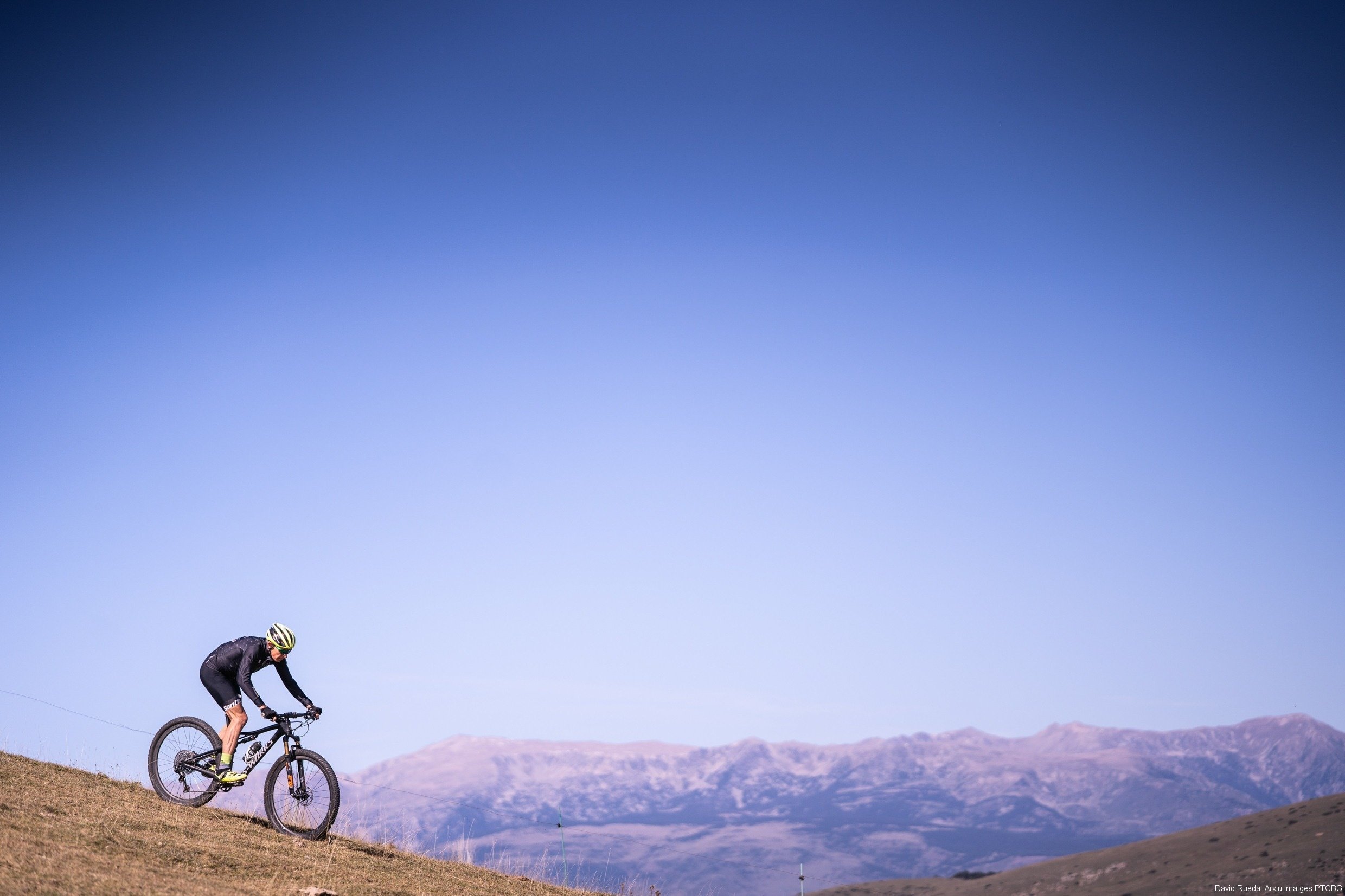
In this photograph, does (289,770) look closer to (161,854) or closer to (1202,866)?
(161,854)

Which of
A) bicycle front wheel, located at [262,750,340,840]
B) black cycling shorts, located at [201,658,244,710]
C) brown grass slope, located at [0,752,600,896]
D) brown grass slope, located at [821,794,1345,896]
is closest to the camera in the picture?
brown grass slope, located at [0,752,600,896]

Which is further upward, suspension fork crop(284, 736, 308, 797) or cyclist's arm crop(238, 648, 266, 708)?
cyclist's arm crop(238, 648, 266, 708)

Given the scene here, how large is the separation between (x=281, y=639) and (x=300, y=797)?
240cm

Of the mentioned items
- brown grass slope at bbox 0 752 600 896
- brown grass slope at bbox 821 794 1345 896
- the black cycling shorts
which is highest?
the black cycling shorts

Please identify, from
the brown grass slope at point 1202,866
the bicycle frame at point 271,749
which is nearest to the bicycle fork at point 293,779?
the bicycle frame at point 271,749

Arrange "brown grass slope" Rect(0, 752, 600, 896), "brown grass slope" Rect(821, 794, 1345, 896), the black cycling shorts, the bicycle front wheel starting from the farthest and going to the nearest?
1. "brown grass slope" Rect(821, 794, 1345, 896)
2. the black cycling shorts
3. the bicycle front wheel
4. "brown grass slope" Rect(0, 752, 600, 896)

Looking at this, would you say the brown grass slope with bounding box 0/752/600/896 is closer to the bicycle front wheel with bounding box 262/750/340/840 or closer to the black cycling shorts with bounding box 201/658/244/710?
the bicycle front wheel with bounding box 262/750/340/840

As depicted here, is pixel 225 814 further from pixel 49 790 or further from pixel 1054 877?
pixel 1054 877

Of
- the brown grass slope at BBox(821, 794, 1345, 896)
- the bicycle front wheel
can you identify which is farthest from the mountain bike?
the brown grass slope at BBox(821, 794, 1345, 896)

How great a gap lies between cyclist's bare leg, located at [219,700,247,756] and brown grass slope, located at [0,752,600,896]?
100 cm

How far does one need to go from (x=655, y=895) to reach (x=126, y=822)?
32.3 ft

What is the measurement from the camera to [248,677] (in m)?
16.9

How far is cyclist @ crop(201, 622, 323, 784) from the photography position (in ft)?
55.4

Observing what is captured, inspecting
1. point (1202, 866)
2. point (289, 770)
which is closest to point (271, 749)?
point (289, 770)
